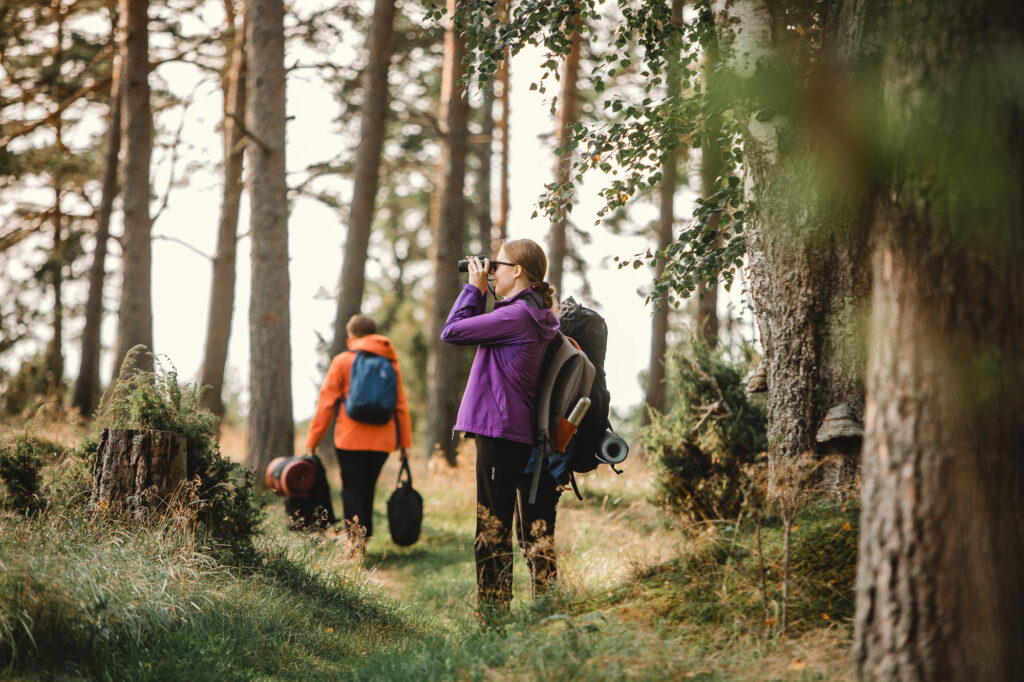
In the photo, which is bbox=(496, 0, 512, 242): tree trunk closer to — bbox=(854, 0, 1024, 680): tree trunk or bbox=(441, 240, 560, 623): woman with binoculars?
bbox=(441, 240, 560, 623): woman with binoculars

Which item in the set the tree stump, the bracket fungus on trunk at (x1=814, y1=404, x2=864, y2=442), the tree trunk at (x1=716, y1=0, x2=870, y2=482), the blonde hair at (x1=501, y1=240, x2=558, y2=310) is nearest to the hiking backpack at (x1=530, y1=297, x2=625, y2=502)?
the blonde hair at (x1=501, y1=240, x2=558, y2=310)

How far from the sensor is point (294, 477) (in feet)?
23.4

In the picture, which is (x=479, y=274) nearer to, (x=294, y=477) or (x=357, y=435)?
(x=357, y=435)

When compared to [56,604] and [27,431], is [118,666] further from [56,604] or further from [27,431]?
[27,431]

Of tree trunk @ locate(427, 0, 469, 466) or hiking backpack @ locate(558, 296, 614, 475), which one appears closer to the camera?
hiking backpack @ locate(558, 296, 614, 475)

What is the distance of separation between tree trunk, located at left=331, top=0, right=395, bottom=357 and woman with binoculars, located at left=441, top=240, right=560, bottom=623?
774 centimetres

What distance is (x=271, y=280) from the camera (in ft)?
31.5

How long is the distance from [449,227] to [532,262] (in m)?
8.07

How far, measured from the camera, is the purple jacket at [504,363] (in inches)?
174

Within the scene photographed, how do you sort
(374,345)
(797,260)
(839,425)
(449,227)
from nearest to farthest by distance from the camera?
1. (839,425)
2. (797,260)
3. (374,345)
4. (449,227)

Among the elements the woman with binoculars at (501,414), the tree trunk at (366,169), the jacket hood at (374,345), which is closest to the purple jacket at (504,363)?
the woman with binoculars at (501,414)

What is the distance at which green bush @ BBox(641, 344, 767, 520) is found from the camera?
22.8 ft

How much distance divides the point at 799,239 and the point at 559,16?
226 centimetres

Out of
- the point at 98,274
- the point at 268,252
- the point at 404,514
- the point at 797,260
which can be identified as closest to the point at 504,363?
the point at 797,260
